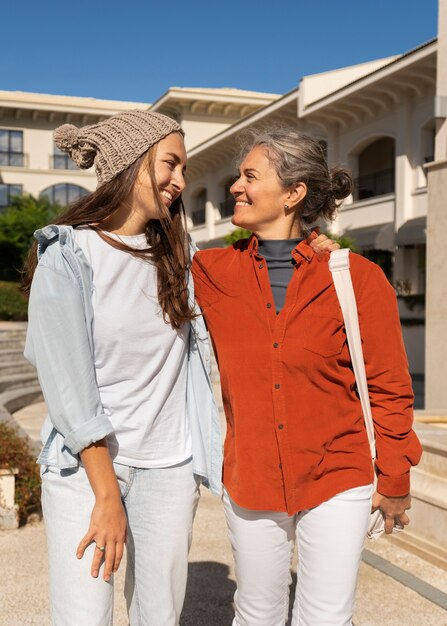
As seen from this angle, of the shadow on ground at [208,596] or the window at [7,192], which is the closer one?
the shadow on ground at [208,596]

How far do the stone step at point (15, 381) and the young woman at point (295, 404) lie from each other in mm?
11995

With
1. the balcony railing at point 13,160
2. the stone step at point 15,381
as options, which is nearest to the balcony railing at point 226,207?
the balcony railing at point 13,160

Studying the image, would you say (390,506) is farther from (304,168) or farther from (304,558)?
(304,168)

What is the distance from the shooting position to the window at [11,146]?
45.4 m

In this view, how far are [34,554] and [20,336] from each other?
14482mm

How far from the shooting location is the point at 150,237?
235cm

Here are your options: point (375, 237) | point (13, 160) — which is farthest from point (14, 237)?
point (375, 237)

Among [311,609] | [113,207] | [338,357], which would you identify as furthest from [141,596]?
[113,207]

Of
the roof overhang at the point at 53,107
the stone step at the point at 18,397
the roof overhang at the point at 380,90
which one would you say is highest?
the roof overhang at the point at 53,107

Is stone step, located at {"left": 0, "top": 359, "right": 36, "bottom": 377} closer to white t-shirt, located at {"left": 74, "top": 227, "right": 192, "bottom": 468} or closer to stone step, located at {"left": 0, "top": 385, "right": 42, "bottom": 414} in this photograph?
stone step, located at {"left": 0, "top": 385, "right": 42, "bottom": 414}

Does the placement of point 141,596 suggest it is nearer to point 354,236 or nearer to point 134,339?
point 134,339

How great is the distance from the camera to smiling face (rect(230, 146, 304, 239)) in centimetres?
252

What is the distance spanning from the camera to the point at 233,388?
2453mm

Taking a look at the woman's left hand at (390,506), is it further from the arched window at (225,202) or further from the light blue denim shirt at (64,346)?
the arched window at (225,202)
